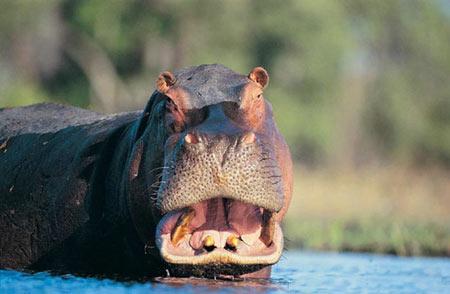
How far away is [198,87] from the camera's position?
7273mm

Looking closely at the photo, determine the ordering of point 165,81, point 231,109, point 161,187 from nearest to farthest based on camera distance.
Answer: point 161,187
point 231,109
point 165,81

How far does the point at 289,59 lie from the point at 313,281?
A: 39.3 m

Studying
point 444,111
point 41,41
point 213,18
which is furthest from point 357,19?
point 41,41

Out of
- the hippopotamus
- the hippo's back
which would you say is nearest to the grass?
the hippo's back

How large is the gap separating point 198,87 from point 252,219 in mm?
829

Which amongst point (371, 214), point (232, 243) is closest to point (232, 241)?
point (232, 243)

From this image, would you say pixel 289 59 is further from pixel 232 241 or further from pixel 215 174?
pixel 215 174

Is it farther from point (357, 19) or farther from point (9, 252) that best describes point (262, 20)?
point (9, 252)

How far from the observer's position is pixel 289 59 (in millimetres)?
47469

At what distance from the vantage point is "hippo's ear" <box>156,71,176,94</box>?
23.9 ft

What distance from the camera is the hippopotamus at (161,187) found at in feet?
22.1

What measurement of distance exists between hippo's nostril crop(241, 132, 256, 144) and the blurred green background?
1242 inches

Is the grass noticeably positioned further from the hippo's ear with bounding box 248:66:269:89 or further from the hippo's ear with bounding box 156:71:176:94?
the hippo's ear with bounding box 156:71:176:94

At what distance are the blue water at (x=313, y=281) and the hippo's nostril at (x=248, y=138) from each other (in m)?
0.83
